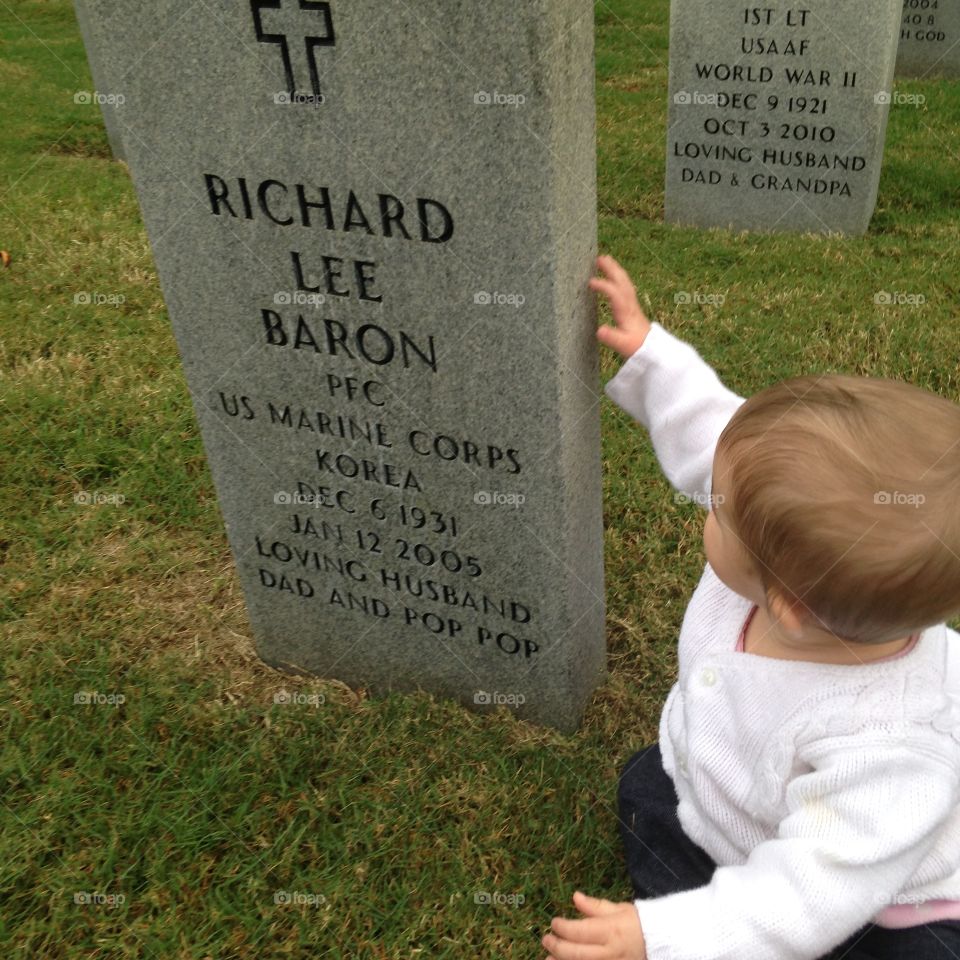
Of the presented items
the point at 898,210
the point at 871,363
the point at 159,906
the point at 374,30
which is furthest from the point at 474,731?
the point at 898,210

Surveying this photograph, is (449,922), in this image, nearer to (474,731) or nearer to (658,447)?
(474,731)

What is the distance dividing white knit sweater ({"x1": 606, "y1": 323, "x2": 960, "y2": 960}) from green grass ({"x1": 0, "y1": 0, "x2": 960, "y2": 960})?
2.19ft

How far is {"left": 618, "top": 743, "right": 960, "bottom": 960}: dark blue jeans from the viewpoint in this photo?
1.66 meters

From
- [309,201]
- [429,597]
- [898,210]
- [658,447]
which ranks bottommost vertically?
[898,210]

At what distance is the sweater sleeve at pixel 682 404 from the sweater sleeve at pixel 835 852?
0.66 m

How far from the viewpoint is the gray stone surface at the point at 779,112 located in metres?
4.85

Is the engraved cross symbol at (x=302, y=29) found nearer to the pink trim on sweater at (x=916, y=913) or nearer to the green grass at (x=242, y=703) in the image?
the green grass at (x=242, y=703)

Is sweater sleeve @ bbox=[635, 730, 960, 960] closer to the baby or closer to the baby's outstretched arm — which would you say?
the baby

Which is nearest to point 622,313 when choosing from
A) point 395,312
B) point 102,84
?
point 395,312

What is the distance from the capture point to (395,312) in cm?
209

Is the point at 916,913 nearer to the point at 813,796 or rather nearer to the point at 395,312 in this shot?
the point at 813,796

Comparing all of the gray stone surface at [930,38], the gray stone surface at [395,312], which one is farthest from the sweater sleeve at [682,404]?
the gray stone surface at [930,38]

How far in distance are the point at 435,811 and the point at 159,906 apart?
651 millimetres

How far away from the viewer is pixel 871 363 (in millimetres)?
4059
